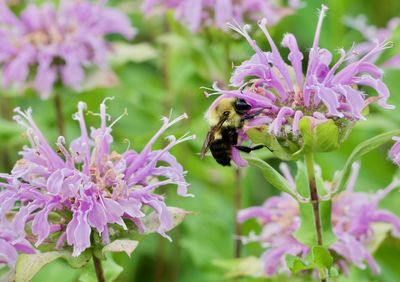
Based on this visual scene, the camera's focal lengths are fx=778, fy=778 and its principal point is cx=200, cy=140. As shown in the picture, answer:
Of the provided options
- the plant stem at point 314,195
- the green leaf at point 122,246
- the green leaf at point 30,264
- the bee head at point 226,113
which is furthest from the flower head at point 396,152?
the green leaf at point 30,264

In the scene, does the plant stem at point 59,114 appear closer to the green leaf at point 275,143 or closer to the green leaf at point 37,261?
the green leaf at point 37,261

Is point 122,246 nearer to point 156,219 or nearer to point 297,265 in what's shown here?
point 156,219

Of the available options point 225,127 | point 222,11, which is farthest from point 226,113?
point 222,11

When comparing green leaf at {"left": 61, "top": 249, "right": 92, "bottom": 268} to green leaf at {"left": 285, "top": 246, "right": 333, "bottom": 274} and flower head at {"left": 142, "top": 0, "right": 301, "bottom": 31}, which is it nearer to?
green leaf at {"left": 285, "top": 246, "right": 333, "bottom": 274}

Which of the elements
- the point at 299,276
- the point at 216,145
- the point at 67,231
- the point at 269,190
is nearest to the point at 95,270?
the point at 67,231

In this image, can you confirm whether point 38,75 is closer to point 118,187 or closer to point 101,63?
point 101,63
